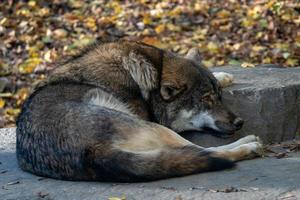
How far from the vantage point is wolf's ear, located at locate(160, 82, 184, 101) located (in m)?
6.28

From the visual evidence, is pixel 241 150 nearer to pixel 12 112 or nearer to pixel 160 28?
pixel 12 112

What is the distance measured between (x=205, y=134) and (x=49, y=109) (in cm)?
141

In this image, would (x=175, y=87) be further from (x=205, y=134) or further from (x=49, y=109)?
(x=49, y=109)

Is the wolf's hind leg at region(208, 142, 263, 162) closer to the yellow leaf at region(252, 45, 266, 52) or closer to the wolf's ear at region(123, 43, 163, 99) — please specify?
the wolf's ear at region(123, 43, 163, 99)

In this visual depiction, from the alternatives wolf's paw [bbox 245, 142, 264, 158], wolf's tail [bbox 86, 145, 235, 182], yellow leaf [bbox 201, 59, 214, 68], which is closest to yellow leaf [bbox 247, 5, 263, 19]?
yellow leaf [bbox 201, 59, 214, 68]

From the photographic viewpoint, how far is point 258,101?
6.44m

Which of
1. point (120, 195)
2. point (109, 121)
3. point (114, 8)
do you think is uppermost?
point (114, 8)

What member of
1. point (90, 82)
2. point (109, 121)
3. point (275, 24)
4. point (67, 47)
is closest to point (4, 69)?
point (67, 47)

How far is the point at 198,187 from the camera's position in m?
4.96

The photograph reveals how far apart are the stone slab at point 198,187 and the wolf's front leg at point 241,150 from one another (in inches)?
2.7

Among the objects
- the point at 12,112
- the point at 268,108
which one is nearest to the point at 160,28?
the point at 12,112

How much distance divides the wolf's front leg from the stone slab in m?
0.07

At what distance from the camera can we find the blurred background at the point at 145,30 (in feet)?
36.4

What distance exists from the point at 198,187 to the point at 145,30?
294 inches
